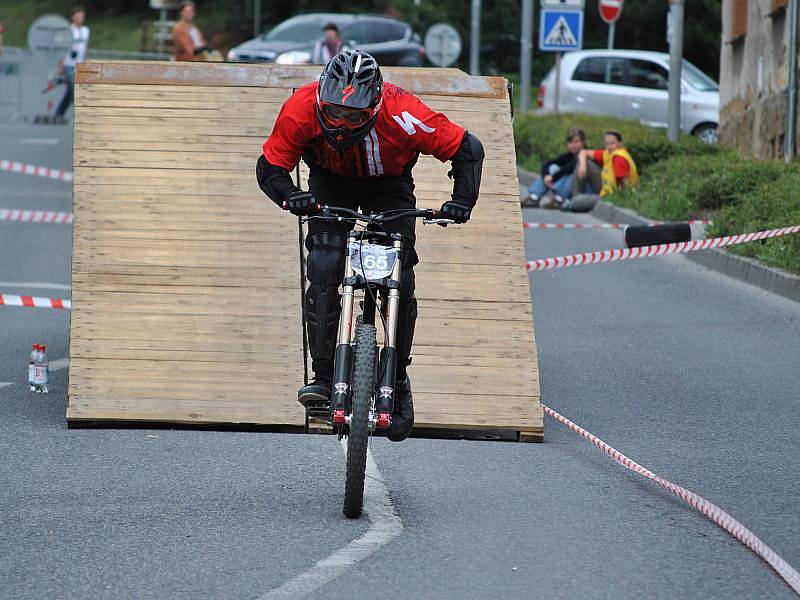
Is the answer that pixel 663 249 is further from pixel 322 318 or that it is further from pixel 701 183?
pixel 322 318

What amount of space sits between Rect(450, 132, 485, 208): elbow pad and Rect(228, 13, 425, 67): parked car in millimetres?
27118

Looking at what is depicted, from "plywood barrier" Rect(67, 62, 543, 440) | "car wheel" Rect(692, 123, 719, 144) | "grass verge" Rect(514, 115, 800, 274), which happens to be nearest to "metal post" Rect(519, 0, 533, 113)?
"car wheel" Rect(692, 123, 719, 144)

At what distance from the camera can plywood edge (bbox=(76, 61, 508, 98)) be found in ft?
32.0

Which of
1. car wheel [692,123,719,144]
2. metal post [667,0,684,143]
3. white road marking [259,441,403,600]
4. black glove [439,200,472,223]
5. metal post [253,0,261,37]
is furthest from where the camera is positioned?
metal post [253,0,261,37]

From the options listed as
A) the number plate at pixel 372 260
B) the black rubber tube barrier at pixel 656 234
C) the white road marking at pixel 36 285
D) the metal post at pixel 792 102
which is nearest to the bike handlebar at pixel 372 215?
the number plate at pixel 372 260

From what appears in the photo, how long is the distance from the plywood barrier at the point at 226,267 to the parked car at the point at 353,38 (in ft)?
78.0

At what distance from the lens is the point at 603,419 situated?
8.41m

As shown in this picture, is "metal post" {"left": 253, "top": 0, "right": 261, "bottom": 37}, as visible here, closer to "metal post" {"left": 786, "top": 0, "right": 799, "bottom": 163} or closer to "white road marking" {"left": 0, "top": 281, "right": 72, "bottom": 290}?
"metal post" {"left": 786, "top": 0, "right": 799, "bottom": 163}

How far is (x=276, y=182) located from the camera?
6301mm

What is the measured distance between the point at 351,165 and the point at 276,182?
0.35 m

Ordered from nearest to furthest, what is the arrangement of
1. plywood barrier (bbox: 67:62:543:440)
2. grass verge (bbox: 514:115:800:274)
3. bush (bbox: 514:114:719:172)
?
plywood barrier (bbox: 67:62:543:440)
grass verge (bbox: 514:115:800:274)
bush (bbox: 514:114:719:172)

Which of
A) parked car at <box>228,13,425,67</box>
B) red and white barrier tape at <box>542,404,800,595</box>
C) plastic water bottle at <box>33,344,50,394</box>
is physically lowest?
red and white barrier tape at <box>542,404,800,595</box>

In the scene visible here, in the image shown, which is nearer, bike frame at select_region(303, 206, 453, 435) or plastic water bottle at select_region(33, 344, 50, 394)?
bike frame at select_region(303, 206, 453, 435)

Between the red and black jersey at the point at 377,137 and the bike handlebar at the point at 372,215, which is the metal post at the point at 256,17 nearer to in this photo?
the red and black jersey at the point at 377,137
